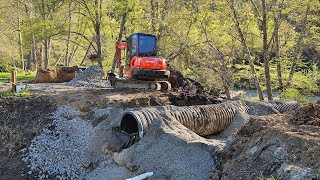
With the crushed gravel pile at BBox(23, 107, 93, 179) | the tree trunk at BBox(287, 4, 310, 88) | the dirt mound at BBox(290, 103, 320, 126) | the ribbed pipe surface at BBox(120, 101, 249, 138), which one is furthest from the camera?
the tree trunk at BBox(287, 4, 310, 88)

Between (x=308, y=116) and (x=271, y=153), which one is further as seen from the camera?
(x=308, y=116)

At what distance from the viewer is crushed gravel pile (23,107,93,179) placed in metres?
7.18

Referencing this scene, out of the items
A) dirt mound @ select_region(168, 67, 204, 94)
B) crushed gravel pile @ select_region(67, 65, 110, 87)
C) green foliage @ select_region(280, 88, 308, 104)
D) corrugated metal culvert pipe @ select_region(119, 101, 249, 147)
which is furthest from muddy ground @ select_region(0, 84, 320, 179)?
green foliage @ select_region(280, 88, 308, 104)

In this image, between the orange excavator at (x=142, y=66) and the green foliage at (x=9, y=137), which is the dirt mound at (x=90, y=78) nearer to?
the orange excavator at (x=142, y=66)

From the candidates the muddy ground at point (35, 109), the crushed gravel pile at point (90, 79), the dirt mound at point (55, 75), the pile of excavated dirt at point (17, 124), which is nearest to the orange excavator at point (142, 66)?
the muddy ground at point (35, 109)

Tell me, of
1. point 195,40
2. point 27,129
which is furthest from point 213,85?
point 27,129

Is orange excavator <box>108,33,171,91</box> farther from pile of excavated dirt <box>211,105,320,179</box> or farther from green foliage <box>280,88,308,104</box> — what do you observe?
pile of excavated dirt <box>211,105,320,179</box>

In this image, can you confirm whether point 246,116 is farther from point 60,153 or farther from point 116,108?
point 60,153

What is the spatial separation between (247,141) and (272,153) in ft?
2.35

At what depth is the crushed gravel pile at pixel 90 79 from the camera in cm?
1583

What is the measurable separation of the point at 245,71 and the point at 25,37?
12.2 metres

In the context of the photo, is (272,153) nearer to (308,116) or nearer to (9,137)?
(308,116)

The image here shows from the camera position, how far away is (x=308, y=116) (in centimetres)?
596

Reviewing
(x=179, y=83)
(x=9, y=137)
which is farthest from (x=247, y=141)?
(x=179, y=83)
